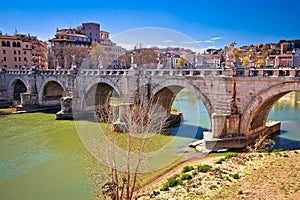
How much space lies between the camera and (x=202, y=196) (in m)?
8.07

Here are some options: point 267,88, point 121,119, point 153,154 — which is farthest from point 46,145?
point 267,88

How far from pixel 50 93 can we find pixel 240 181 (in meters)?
28.7

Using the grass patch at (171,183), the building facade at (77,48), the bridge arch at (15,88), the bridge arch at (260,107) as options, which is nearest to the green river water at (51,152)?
the bridge arch at (260,107)

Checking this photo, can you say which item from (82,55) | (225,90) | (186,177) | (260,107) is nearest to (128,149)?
(186,177)

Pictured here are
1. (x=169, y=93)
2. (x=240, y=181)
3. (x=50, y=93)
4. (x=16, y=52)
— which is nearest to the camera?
(x=240, y=181)

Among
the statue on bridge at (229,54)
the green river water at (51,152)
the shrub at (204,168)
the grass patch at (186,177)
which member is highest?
the statue on bridge at (229,54)

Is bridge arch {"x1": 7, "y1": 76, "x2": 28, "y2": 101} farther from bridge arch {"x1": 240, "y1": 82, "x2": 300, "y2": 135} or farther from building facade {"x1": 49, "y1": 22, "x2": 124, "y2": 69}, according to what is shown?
bridge arch {"x1": 240, "y1": 82, "x2": 300, "y2": 135}

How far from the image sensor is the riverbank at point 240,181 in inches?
312

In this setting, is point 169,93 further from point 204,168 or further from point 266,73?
point 204,168

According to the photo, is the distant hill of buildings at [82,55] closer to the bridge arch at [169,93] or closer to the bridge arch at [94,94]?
the bridge arch at [94,94]

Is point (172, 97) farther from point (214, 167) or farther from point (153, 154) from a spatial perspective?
point (214, 167)

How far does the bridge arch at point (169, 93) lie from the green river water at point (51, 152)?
2.39 metres

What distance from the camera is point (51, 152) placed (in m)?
15.9

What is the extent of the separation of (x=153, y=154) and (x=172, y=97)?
8.42 m
